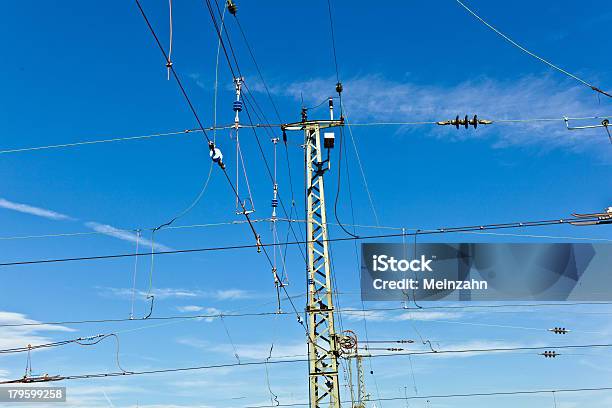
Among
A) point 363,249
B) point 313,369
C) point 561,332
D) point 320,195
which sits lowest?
point 313,369

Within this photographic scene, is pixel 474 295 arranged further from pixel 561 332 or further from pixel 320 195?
pixel 561 332

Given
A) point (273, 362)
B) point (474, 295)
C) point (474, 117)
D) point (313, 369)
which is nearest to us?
point (474, 117)

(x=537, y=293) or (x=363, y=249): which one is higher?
(x=363, y=249)

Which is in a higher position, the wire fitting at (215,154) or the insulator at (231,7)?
the insulator at (231,7)

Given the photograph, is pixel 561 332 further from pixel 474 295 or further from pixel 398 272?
pixel 398 272

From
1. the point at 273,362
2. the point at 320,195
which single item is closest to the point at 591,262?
the point at 320,195

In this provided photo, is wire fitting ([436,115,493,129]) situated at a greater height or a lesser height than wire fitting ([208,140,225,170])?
greater

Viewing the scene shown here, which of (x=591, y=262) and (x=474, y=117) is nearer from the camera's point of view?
(x=474, y=117)

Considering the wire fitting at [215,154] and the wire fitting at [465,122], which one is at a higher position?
the wire fitting at [465,122]

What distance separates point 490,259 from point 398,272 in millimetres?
3418

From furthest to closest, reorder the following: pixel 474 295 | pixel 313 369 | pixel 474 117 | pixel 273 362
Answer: pixel 273 362, pixel 474 295, pixel 313 369, pixel 474 117

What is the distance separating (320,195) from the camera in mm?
17625

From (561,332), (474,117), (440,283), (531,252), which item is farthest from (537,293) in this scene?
(474,117)

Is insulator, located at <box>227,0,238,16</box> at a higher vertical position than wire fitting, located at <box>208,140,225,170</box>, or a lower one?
higher
